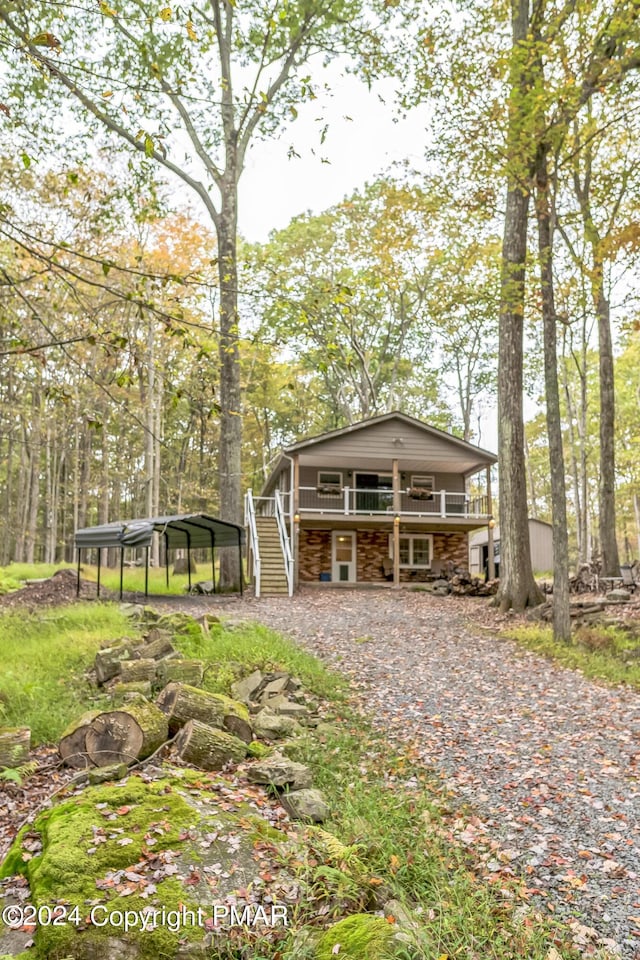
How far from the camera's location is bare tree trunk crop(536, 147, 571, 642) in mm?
10031

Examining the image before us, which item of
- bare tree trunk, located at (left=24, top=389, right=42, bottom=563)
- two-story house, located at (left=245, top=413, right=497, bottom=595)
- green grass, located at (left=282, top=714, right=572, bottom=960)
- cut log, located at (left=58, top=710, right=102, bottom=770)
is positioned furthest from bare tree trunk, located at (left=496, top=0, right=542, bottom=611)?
bare tree trunk, located at (left=24, top=389, right=42, bottom=563)

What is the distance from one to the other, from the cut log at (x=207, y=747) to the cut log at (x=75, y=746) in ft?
2.15

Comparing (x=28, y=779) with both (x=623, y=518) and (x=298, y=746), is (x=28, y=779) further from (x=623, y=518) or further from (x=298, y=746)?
(x=623, y=518)

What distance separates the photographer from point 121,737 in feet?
13.7

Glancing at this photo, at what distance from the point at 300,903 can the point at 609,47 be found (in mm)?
12281

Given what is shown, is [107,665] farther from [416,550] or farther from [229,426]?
[416,550]

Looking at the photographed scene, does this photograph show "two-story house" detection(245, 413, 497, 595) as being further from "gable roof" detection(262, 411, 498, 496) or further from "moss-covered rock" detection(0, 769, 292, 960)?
"moss-covered rock" detection(0, 769, 292, 960)

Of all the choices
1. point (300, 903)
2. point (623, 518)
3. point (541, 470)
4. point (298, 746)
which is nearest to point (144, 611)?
point (298, 746)

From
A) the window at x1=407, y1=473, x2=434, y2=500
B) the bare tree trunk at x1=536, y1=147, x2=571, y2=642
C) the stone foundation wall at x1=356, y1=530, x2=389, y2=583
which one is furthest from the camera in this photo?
the window at x1=407, y1=473, x2=434, y2=500

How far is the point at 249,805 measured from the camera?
3832 mm

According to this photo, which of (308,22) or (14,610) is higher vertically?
(308,22)

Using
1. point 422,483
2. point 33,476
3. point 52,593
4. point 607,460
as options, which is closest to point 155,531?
point 52,593

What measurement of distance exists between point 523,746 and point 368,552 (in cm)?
1720

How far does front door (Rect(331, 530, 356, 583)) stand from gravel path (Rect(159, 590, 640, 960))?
10.8 meters
